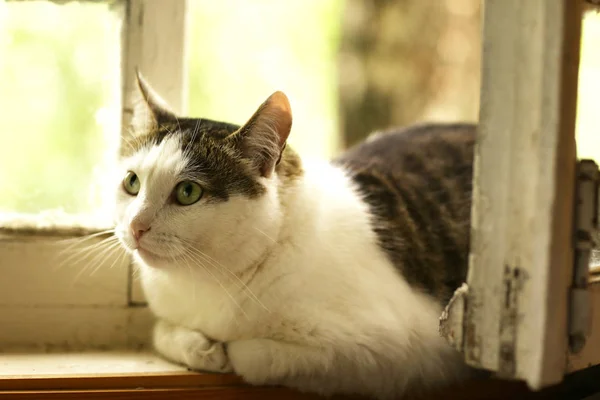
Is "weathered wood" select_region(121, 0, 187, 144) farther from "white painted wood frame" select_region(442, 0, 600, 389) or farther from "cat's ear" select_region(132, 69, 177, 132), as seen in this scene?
"white painted wood frame" select_region(442, 0, 600, 389)

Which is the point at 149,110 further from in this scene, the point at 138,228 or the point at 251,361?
the point at 251,361

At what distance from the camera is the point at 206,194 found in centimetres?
119

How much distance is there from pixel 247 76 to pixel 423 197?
→ 1126mm

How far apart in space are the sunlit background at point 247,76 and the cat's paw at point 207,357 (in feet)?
1.32

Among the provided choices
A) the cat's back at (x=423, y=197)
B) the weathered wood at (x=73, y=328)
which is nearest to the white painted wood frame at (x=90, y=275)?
the weathered wood at (x=73, y=328)

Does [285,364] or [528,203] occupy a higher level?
[528,203]

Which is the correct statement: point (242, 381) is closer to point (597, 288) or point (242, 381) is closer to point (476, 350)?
point (476, 350)

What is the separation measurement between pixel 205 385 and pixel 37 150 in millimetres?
693

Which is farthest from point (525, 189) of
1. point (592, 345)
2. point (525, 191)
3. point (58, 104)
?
point (58, 104)

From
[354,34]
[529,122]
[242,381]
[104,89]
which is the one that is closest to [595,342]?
[529,122]

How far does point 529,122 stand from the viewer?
85cm

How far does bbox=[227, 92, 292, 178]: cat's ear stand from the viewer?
3.84 ft

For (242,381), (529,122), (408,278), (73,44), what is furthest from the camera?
(73,44)

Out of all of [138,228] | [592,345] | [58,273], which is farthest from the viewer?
[58,273]
